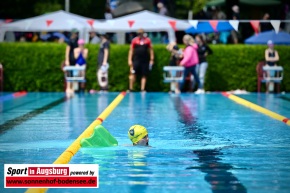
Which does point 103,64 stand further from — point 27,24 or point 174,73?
point 27,24

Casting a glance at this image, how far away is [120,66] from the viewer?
2791 centimetres

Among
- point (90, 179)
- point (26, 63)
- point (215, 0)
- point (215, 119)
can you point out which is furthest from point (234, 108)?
point (215, 0)

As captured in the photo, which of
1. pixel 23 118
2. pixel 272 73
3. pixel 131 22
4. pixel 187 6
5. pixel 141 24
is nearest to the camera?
pixel 23 118

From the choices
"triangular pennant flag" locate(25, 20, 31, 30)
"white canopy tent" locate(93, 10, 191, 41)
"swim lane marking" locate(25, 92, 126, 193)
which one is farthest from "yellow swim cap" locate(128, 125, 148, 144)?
"triangular pennant flag" locate(25, 20, 31, 30)

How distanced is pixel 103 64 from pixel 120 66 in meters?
1.11

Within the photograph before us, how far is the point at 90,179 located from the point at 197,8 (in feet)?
114

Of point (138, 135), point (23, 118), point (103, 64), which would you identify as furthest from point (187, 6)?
point (138, 135)

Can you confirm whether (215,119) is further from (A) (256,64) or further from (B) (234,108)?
(A) (256,64)

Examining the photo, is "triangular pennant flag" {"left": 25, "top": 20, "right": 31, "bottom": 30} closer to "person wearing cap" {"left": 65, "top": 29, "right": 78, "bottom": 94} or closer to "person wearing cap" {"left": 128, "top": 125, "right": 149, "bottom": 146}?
"person wearing cap" {"left": 65, "top": 29, "right": 78, "bottom": 94}

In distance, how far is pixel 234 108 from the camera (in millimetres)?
20875

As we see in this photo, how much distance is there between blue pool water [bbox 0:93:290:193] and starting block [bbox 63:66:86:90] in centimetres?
364

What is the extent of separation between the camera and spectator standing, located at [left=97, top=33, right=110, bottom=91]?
26.9m

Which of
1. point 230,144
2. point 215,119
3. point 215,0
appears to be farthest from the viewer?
point 215,0

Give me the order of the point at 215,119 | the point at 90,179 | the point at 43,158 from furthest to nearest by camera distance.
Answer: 1. the point at 215,119
2. the point at 43,158
3. the point at 90,179
